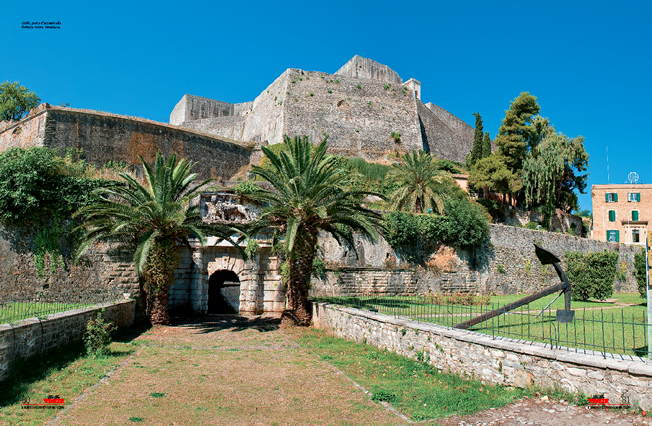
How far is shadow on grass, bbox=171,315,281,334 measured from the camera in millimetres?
13859

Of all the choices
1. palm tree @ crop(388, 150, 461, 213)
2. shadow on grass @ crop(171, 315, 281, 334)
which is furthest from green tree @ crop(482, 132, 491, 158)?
shadow on grass @ crop(171, 315, 281, 334)

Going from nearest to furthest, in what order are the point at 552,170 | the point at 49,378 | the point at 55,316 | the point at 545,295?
1. the point at 49,378
2. the point at 55,316
3. the point at 545,295
4. the point at 552,170

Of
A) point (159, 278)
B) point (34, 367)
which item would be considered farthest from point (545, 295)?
point (159, 278)

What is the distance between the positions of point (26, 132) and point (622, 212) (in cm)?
4343

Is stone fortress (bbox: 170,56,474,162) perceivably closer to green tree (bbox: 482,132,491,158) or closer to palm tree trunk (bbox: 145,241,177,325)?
green tree (bbox: 482,132,491,158)

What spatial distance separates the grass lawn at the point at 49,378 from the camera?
6005mm

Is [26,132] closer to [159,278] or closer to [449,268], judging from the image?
[159,278]

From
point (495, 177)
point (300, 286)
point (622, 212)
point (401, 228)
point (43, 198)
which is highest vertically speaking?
point (495, 177)

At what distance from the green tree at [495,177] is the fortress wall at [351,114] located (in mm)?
6814

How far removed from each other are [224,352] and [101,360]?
2631 millimetres

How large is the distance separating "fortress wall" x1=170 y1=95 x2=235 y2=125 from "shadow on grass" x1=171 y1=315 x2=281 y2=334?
37.1 metres

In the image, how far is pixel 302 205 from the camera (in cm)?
1320

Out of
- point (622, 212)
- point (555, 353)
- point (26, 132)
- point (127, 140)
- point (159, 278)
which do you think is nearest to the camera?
point (555, 353)

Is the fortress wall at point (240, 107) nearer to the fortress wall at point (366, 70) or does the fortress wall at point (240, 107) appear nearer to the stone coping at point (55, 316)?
the fortress wall at point (366, 70)
